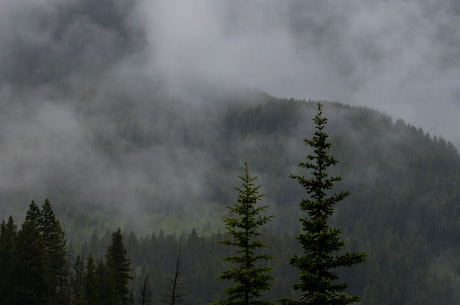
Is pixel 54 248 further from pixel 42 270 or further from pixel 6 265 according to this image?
pixel 42 270

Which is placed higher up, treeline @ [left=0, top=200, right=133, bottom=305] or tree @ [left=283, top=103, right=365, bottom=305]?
treeline @ [left=0, top=200, right=133, bottom=305]

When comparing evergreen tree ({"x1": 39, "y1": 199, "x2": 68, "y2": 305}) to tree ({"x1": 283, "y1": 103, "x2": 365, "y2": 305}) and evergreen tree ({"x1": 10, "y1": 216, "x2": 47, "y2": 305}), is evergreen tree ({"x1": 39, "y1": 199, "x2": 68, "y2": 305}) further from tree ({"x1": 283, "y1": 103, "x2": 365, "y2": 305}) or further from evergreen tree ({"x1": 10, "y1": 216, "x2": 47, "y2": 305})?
tree ({"x1": 283, "y1": 103, "x2": 365, "y2": 305})

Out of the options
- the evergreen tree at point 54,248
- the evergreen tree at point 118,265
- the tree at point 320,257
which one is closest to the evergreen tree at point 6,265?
the evergreen tree at point 54,248

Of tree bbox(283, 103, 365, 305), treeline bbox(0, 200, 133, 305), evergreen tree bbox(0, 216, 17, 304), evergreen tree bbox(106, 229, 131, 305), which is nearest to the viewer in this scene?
tree bbox(283, 103, 365, 305)

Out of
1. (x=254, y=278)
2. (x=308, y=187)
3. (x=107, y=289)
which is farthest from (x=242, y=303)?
(x=107, y=289)

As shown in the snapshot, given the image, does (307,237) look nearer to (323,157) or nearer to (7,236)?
(323,157)

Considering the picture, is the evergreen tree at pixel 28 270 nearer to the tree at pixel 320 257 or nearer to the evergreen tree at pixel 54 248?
the evergreen tree at pixel 54 248

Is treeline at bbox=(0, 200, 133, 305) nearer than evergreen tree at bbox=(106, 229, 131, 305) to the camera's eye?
Yes

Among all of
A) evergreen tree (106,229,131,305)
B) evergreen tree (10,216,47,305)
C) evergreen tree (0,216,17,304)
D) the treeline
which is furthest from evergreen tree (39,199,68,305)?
evergreen tree (10,216,47,305)

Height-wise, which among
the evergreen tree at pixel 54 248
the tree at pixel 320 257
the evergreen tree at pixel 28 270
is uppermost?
the evergreen tree at pixel 54 248

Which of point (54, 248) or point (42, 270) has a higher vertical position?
point (54, 248)

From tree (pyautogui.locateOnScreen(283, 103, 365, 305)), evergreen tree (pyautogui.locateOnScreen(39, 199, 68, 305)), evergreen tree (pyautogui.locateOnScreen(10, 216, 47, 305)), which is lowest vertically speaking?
tree (pyautogui.locateOnScreen(283, 103, 365, 305))

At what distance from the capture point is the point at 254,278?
26.1 m

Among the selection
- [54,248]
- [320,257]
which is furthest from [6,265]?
[320,257]
